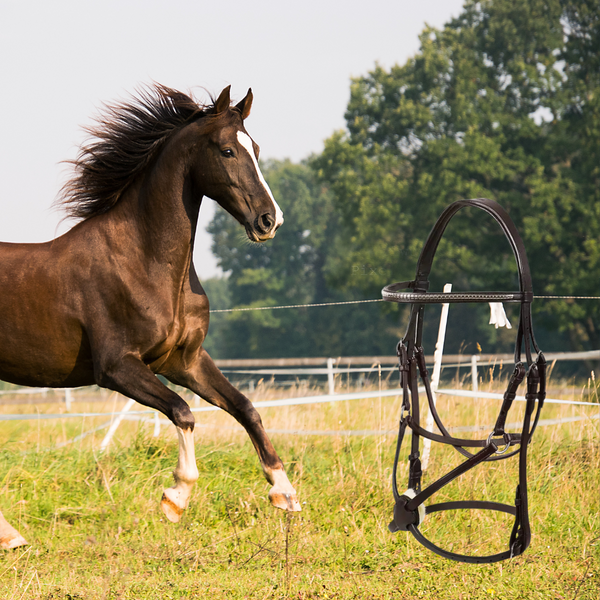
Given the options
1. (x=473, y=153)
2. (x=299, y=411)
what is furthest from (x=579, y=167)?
(x=299, y=411)

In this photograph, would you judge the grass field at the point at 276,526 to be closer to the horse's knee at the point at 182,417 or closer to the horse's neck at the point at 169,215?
the horse's knee at the point at 182,417

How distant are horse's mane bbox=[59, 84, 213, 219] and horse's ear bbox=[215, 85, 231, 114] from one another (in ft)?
0.82

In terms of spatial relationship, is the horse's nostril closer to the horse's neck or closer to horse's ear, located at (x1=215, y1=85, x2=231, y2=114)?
the horse's neck

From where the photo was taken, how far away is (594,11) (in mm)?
24578

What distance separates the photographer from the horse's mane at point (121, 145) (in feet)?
12.0

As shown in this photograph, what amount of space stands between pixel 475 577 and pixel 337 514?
1.31m

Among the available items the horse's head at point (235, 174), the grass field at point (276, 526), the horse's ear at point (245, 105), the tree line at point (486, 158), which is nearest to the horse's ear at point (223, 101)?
the horse's head at point (235, 174)

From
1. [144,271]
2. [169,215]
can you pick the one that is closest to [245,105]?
[169,215]

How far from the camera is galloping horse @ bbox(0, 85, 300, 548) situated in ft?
10.9

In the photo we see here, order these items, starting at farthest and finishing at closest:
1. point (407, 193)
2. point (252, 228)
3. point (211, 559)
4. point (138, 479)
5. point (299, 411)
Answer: point (407, 193) < point (299, 411) < point (138, 479) < point (211, 559) < point (252, 228)

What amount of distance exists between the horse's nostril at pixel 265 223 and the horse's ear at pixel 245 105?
62 centimetres

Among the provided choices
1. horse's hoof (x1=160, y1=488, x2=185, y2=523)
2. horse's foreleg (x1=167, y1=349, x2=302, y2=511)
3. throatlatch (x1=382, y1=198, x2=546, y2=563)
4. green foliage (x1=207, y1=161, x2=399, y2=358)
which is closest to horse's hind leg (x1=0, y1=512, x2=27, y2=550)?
horse's hoof (x1=160, y1=488, x2=185, y2=523)

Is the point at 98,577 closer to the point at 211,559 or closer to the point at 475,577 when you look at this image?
the point at 211,559

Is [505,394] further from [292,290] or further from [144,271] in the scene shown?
[292,290]
